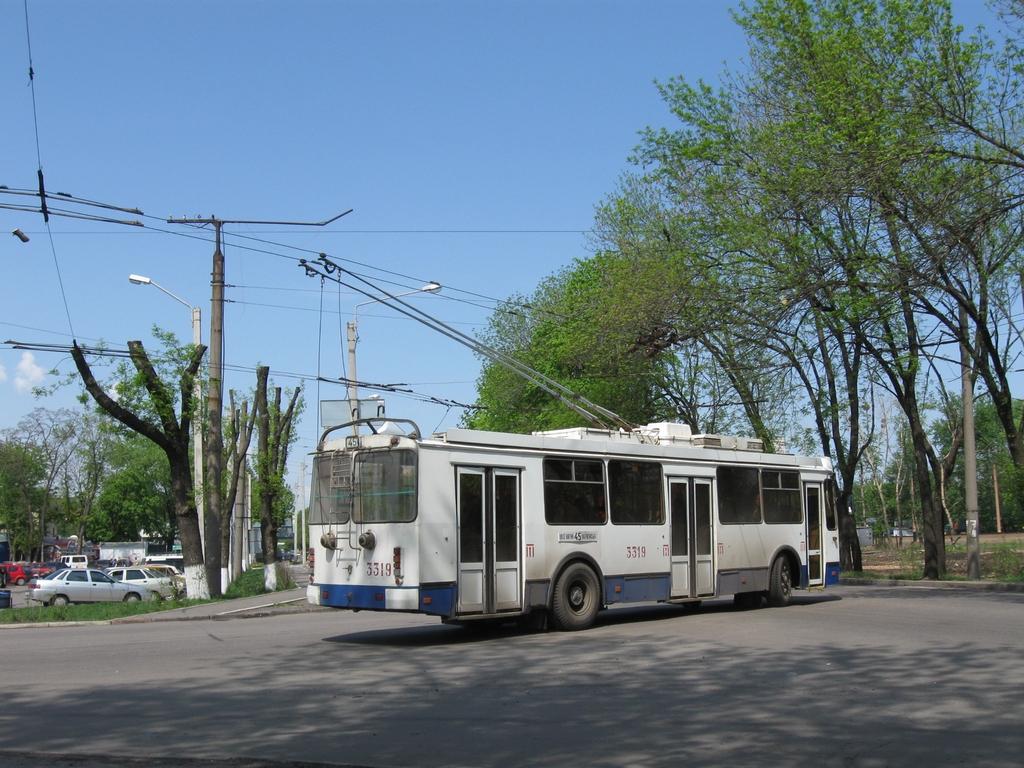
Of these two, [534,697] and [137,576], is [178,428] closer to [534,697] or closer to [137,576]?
[137,576]

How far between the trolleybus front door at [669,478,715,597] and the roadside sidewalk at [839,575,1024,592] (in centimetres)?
1164

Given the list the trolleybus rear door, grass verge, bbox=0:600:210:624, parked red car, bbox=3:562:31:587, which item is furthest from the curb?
parked red car, bbox=3:562:31:587

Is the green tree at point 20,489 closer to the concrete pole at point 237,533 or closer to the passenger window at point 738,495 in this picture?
the concrete pole at point 237,533

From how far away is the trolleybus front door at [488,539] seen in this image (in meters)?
15.1

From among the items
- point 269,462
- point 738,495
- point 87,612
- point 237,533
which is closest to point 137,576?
point 237,533

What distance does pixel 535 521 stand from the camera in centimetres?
1598

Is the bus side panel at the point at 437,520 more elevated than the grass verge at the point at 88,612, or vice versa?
the bus side panel at the point at 437,520

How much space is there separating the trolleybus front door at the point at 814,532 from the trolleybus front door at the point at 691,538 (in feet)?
11.3

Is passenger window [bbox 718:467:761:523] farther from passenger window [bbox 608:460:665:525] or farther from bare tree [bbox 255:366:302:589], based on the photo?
bare tree [bbox 255:366:302:589]

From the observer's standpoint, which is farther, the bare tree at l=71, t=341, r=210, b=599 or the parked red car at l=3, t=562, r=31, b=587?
the parked red car at l=3, t=562, r=31, b=587

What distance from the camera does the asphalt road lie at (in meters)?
7.92

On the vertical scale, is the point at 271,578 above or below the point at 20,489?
below

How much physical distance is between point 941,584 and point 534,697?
882 inches

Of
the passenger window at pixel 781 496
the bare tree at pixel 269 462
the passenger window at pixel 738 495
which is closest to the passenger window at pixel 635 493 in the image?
the passenger window at pixel 738 495
